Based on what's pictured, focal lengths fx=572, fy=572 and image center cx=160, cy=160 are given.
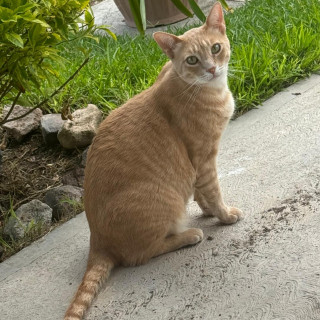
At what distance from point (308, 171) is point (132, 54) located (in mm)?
2394

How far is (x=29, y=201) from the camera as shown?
3666mm

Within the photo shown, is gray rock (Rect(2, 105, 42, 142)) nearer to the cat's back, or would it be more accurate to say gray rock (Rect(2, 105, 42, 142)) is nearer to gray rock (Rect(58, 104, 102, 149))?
gray rock (Rect(58, 104, 102, 149))

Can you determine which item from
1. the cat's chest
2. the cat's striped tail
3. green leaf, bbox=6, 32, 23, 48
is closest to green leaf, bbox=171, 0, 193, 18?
the cat's chest

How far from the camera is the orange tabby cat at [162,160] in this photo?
2732mm

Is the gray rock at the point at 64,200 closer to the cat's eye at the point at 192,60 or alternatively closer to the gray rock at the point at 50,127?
the gray rock at the point at 50,127

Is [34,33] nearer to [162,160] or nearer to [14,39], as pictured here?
[14,39]

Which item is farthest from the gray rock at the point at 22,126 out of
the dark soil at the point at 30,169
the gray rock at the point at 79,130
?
the gray rock at the point at 79,130

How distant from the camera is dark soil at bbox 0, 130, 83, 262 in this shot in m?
3.71

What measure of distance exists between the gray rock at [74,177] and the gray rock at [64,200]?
0.46 feet

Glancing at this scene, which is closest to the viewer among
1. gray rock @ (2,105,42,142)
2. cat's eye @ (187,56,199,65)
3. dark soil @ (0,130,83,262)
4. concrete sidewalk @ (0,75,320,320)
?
concrete sidewalk @ (0,75,320,320)

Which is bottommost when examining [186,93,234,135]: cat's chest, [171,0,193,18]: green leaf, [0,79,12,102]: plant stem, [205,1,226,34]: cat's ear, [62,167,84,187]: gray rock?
[62,167,84,187]: gray rock

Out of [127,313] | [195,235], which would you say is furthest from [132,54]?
[127,313]

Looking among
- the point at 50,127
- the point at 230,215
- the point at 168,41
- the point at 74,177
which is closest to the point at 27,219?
the point at 74,177

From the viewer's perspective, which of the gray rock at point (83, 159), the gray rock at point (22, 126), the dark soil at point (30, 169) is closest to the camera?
the dark soil at point (30, 169)
